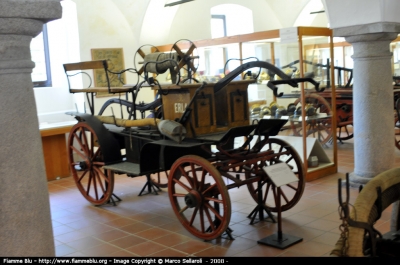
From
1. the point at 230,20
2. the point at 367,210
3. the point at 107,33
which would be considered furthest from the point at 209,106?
the point at 230,20

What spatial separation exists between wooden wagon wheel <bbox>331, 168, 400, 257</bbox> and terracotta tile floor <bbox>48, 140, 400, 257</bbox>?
6.37 ft

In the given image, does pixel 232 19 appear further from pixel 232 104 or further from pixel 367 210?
pixel 367 210

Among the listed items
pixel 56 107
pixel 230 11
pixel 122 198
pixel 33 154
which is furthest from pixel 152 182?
pixel 230 11

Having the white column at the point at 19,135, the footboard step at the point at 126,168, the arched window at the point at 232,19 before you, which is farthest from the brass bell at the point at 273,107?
the white column at the point at 19,135

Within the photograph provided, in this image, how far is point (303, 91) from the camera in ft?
25.3

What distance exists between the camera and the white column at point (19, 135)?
9.96ft

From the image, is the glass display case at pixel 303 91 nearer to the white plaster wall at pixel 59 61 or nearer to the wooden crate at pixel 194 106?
the wooden crate at pixel 194 106

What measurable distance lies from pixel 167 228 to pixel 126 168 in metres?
0.91

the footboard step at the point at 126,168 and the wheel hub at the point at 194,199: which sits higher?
the footboard step at the point at 126,168

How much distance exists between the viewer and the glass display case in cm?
777

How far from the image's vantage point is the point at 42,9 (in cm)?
311

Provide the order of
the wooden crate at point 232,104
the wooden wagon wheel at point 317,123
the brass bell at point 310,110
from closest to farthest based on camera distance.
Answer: the wooden crate at point 232,104
the brass bell at point 310,110
the wooden wagon wheel at point 317,123

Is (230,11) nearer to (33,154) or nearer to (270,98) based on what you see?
(270,98)

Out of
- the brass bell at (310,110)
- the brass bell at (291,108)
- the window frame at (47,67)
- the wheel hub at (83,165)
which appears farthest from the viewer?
the window frame at (47,67)
